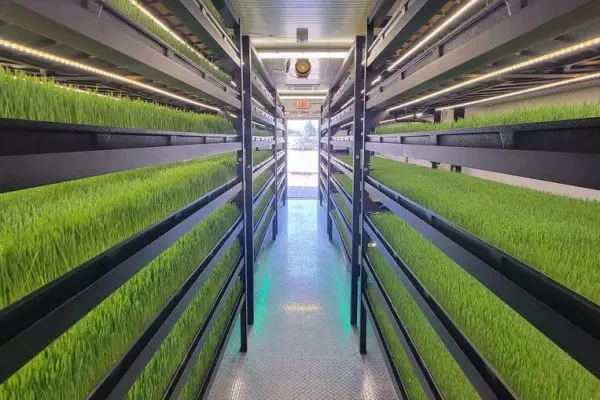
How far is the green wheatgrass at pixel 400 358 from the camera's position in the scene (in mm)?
1670

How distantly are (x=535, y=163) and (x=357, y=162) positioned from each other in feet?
7.40

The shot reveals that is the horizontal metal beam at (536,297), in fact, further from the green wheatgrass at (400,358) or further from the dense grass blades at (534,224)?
the green wheatgrass at (400,358)

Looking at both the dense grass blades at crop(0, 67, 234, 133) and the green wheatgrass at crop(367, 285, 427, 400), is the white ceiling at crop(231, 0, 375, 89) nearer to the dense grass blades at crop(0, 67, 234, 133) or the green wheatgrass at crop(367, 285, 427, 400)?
the dense grass blades at crop(0, 67, 234, 133)

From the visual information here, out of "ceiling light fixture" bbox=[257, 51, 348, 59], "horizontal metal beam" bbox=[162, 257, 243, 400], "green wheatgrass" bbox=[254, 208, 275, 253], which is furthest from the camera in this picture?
"ceiling light fixture" bbox=[257, 51, 348, 59]

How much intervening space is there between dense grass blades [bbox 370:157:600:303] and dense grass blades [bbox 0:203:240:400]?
1082 millimetres

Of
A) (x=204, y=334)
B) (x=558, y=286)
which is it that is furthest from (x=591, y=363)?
(x=204, y=334)

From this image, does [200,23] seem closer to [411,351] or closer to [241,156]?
[241,156]

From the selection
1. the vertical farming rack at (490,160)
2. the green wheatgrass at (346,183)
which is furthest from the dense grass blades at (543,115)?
the green wheatgrass at (346,183)

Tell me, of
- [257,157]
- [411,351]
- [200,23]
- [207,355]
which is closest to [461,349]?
[411,351]

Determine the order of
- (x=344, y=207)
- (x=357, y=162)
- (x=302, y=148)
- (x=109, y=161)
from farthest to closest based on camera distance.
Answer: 1. (x=302, y=148)
2. (x=344, y=207)
3. (x=357, y=162)
4. (x=109, y=161)

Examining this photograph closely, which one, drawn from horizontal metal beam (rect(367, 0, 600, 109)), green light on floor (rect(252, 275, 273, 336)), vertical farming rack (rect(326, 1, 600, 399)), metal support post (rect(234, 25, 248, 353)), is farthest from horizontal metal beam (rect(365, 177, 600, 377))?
green light on floor (rect(252, 275, 273, 336))

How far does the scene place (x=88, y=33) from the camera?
89 centimetres

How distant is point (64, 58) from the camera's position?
1372 millimetres

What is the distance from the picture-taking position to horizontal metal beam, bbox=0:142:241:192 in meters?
0.65
